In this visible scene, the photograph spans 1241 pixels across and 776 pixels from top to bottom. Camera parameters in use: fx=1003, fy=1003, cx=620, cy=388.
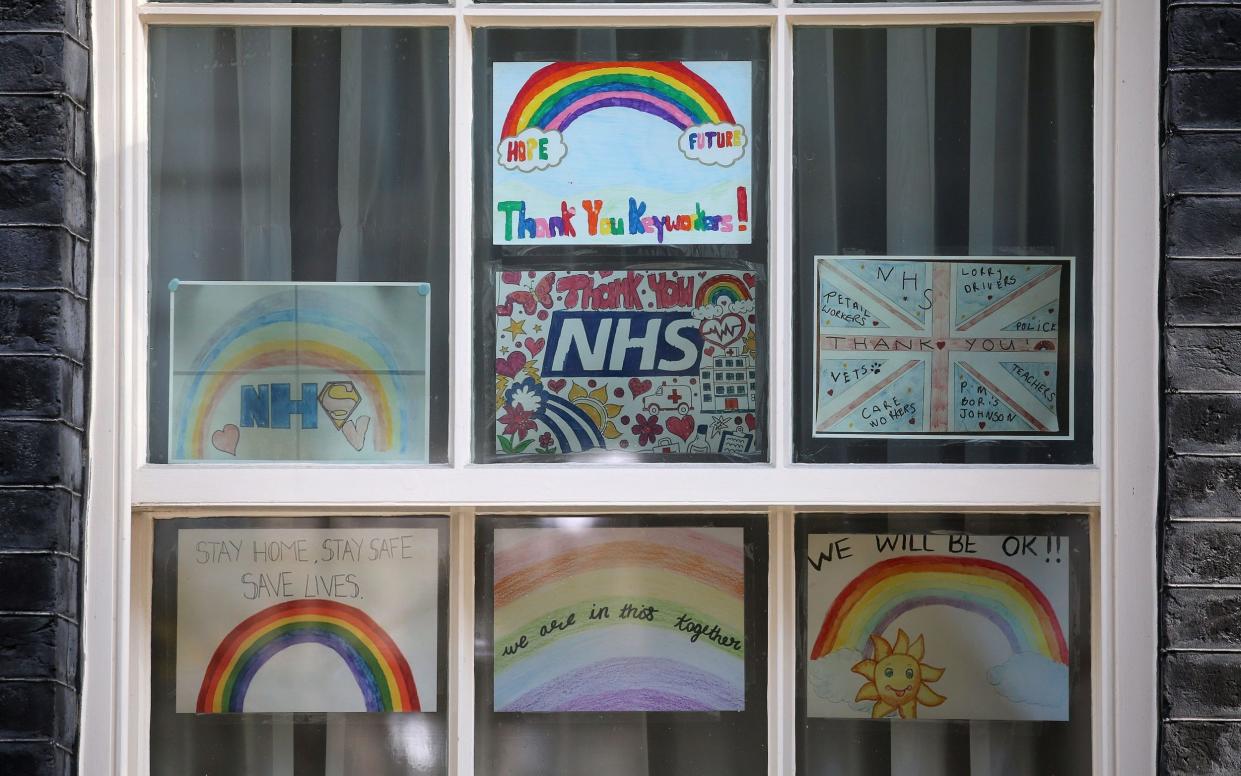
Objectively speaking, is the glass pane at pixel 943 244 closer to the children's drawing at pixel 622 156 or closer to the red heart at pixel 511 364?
the children's drawing at pixel 622 156

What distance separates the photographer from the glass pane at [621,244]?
2293 mm

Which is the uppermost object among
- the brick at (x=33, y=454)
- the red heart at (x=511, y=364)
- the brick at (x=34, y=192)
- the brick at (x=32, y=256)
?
the brick at (x=34, y=192)

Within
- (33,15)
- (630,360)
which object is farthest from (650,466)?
(33,15)

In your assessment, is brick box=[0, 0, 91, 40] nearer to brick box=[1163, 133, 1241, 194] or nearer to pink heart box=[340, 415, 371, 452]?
pink heart box=[340, 415, 371, 452]

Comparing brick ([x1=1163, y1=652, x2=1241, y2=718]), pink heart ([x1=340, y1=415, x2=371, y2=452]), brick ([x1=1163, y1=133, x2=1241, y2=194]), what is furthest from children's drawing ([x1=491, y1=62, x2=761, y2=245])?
brick ([x1=1163, y1=652, x2=1241, y2=718])

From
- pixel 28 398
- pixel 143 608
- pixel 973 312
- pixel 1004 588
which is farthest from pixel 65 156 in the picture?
A: pixel 1004 588

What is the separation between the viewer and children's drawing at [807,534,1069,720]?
7.41ft

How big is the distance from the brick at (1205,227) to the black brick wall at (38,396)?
2.29 m

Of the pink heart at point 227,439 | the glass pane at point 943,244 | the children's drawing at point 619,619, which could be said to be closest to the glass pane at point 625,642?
the children's drawing at point 619,619

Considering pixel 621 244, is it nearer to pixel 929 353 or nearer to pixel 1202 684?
pixel 929 353

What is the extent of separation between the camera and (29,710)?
2.05m

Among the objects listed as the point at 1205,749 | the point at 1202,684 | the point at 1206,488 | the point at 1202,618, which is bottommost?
the point at 1205,749

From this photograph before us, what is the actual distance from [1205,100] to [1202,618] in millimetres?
1063

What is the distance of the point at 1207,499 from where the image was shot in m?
2.04
